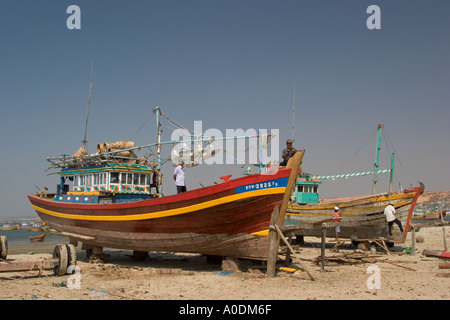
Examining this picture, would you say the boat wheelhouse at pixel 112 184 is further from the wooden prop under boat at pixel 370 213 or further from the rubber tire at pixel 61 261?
the wooden prop under boat at pixel 370 213

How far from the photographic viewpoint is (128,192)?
16562 mm

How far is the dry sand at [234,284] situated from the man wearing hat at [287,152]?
11.0 ft

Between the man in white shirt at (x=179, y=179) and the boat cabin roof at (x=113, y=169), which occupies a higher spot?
the boat cabin roof at (x=113, y=169)

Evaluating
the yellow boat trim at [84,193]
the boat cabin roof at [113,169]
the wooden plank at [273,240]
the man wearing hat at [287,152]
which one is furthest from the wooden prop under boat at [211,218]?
the boat cabin roof at [113,169]

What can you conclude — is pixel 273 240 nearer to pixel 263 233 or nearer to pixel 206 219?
pixel 263 233

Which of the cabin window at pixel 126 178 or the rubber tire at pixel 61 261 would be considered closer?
the rubber tire at pixel 61 261

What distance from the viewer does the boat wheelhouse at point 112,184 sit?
53.3 feet

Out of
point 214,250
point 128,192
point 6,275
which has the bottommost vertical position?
point 6,275

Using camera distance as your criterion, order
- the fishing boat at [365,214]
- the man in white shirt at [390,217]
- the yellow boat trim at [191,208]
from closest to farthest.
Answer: the yellow boat trim at [191,208] → the man in white shirt at [390,217] → the fishing boat at [365,214]

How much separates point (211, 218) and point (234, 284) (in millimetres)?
2327

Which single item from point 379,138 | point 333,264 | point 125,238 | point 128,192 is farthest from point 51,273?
point 379,138
